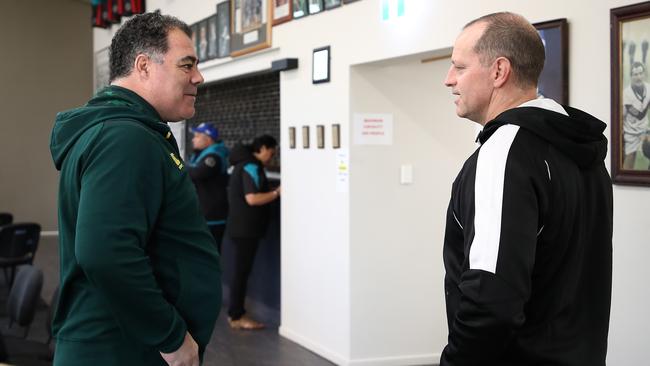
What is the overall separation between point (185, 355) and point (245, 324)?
13.4 ft

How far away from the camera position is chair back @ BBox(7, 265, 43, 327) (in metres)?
3.83

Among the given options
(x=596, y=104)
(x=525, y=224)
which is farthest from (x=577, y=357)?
(x=596, y=104)

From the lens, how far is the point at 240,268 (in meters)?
5.65

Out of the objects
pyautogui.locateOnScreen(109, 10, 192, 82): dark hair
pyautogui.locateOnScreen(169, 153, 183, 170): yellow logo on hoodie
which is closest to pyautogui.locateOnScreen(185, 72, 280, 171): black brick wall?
pyautogui.locateOnScreen(109, 10, 192, 82): dark hair

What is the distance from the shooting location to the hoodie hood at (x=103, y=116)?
64.9 inches

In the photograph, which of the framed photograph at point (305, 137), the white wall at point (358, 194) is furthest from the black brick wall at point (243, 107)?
the framed photograph at point (305, 137)

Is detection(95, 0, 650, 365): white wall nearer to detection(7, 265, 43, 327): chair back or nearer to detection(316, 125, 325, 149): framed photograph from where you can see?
detection(316, 125, 325, 149): framed photograph

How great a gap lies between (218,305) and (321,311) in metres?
3.12

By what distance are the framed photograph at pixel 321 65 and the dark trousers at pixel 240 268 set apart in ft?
5.10

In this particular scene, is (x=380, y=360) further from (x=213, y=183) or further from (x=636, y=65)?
(x=636, y=65)

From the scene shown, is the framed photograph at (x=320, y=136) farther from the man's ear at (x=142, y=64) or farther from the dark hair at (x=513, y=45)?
the dark hair at (x=513, y=45)

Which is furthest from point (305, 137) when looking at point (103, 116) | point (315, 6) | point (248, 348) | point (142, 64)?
point (103, 116)

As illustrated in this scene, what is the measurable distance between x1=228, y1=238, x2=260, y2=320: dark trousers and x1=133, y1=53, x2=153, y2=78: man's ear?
3954 millimetres

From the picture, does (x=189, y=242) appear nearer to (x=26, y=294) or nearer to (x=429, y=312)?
(x=26, y=294)
